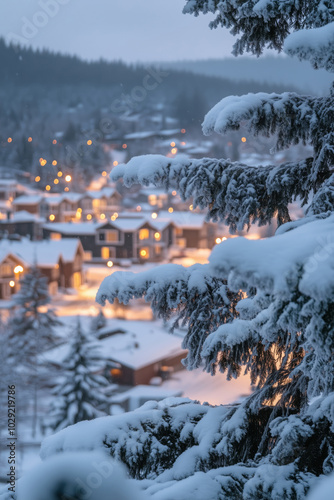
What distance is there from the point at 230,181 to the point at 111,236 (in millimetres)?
38986

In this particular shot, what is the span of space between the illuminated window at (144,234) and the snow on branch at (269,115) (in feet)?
129

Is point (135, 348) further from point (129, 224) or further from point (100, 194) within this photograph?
point (100, 194)

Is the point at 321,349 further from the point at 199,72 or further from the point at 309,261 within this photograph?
the point at 199,72

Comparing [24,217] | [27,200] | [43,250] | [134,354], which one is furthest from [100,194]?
[134,354]

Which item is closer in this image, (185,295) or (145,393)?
(185,295)

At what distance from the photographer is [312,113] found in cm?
358

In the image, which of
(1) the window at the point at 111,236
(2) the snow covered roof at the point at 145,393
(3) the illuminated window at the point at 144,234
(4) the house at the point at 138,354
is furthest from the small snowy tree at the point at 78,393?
(3) the illuminated window at the point at 144,234

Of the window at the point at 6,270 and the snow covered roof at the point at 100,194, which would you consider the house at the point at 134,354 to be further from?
the snow covered roof at the point at 100,194

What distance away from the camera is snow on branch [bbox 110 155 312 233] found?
3.74 metres

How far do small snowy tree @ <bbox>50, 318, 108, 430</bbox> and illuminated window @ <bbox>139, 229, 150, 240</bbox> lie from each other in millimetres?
25505

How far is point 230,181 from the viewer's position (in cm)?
377

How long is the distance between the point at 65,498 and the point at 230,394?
1891 centimetres

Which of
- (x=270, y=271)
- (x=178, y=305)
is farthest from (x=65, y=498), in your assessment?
(x=178, y=305)

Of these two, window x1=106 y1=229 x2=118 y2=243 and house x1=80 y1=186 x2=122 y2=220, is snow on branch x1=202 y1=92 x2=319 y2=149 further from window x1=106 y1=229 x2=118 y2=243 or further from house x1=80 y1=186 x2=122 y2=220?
house x1=80 y1=186 x2=122 y2=220
